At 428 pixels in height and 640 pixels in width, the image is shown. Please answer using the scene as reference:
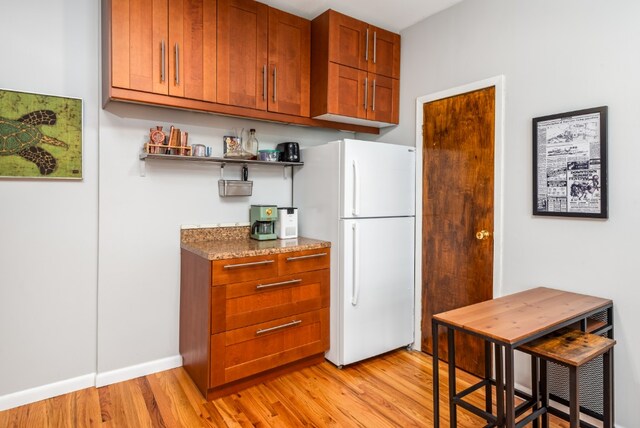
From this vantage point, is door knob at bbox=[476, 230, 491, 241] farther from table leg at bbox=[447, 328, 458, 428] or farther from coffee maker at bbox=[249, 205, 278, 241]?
coffee maker at bbox=[249, 205, 278, 241]

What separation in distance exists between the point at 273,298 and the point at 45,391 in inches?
57.4

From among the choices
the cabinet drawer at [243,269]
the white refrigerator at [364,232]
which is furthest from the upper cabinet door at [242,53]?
the cabinet drawer at [243,269]

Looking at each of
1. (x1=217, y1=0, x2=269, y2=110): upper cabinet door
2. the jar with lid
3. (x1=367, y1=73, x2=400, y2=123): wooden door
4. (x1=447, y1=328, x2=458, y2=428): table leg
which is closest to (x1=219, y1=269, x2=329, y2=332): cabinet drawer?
the jar with lid

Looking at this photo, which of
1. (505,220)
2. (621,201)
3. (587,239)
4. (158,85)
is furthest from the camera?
(505,220)

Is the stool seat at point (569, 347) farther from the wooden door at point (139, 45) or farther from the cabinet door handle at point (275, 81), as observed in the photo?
the wooden door at point (139, 45)

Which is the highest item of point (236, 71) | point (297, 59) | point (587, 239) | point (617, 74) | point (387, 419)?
point (297, 59)

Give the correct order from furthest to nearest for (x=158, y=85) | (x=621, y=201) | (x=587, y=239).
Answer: (x=158, y=85), (x=587, y=239), (x=621, y=201)

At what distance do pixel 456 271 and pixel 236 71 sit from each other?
6.82 ft

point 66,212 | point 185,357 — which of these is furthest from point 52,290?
point 185,357

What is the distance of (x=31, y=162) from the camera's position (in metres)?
2.20

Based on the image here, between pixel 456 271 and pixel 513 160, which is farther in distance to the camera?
pixel 456 271

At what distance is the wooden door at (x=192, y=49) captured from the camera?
7.61 ft

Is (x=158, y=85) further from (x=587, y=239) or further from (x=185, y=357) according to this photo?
(x=587, y=239)

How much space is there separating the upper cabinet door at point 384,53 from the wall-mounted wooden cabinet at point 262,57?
0.51 meters
